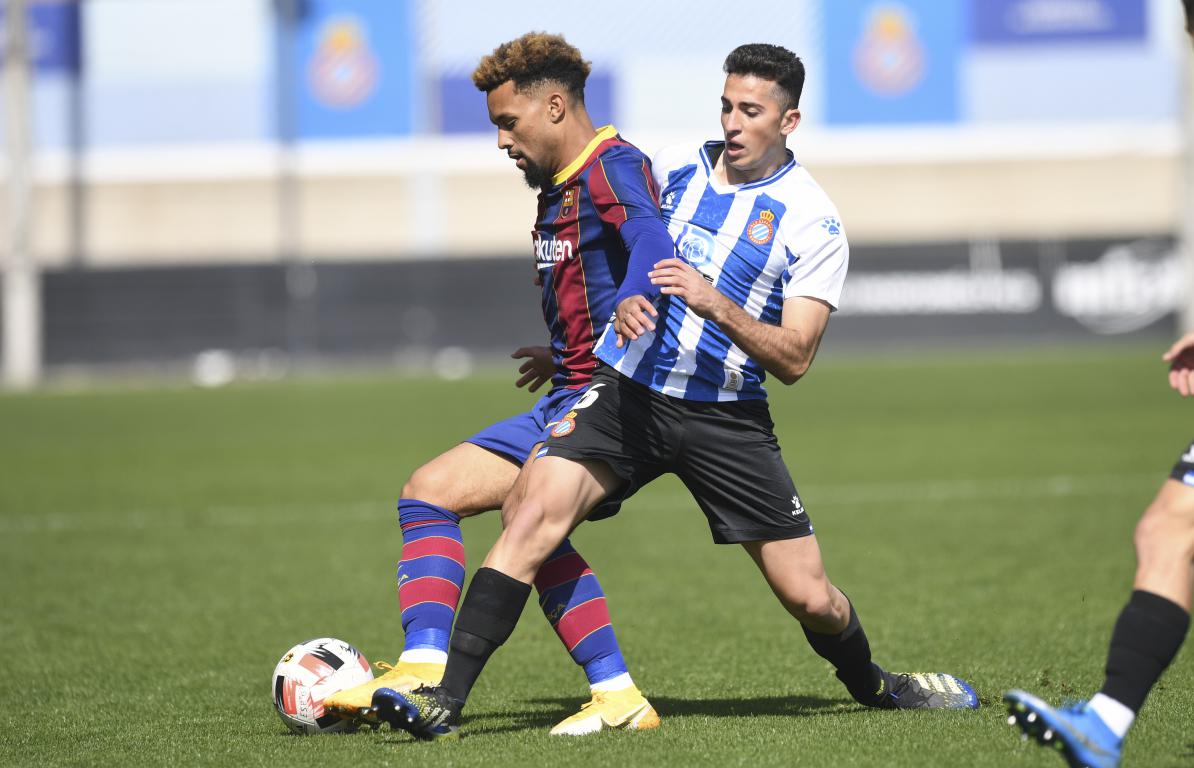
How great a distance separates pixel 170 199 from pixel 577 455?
3370 cm

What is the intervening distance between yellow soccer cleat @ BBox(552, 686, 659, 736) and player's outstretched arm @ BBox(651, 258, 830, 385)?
113 centimetres

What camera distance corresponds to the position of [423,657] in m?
4.65

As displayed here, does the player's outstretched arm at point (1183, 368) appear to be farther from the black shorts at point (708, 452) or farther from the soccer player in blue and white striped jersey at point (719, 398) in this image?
the black shorts at point (708, 452)

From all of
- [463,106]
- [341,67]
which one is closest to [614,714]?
[463,106]

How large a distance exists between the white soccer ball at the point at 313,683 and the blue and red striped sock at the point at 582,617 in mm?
662

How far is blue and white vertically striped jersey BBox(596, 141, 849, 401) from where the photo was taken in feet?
15.1

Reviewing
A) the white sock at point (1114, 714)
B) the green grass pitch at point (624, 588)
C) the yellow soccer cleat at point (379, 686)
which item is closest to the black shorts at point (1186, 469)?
the white sock at point (1114, 714)

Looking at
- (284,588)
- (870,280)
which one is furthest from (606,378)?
(870,280)

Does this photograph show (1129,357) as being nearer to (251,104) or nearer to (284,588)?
(284,588)

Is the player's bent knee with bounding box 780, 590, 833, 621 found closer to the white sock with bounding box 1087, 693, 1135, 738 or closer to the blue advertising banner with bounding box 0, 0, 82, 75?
the white sock with bounding box 1087, 693, 1135, 738

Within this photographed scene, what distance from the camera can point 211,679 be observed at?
5836mm

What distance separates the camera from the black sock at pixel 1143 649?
12.2ft

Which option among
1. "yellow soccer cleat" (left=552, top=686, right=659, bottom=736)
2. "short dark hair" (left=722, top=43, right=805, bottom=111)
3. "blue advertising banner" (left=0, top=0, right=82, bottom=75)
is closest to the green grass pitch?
"yellow soccer cleat" (left=552, top=686, right=659, bottom=736)

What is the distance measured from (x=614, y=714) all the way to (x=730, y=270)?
4.60 ft
